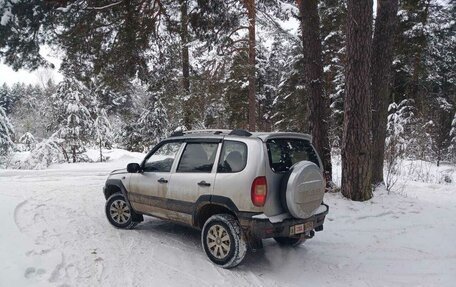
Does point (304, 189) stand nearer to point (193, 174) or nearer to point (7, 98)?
point (193, 174)

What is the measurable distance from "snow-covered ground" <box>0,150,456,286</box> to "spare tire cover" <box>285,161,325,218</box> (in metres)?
0.90

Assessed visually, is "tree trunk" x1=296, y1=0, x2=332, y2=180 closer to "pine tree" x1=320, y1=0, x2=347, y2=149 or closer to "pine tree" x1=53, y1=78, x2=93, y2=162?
"pine tree" x1=320, y1=0, x2=347, y2=149

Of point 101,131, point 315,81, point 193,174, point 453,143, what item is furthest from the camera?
point 453,143

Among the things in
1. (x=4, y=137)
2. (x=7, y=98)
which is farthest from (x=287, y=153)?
(x=7, y=98)

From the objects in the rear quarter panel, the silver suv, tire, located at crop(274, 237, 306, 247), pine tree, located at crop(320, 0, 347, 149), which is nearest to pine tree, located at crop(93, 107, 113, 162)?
pine tree, located at crop(320, 0, 347, 149)

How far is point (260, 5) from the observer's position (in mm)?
11414

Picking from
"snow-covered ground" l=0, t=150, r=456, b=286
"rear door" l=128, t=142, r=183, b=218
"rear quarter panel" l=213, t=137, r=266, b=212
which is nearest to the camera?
"snow-covered ground" l=0, t=150, r=456, b=286

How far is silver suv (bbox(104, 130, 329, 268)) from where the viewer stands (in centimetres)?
452

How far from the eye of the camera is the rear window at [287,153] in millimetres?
4758

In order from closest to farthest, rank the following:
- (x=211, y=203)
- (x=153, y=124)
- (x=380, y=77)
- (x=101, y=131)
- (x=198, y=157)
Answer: (x=211, y=203) → (x=198, y=157) → (x=380, y=77) → (x=101, y=131) → (x=153, y=124)

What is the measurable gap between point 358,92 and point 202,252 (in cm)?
479

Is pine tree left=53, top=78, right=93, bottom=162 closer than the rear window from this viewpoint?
No

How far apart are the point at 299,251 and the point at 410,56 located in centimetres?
1758

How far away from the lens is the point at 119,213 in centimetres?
632
